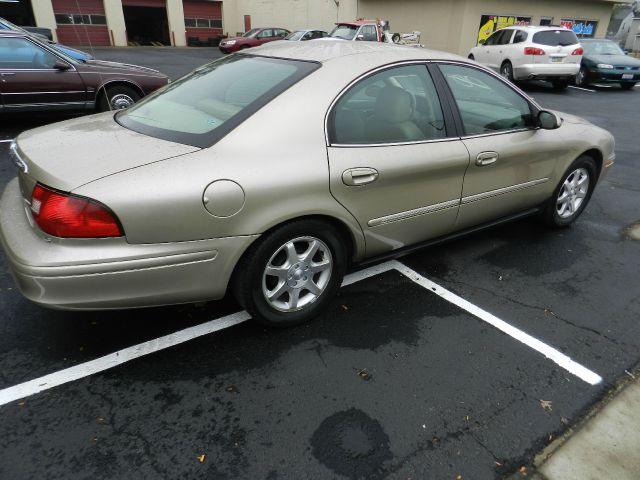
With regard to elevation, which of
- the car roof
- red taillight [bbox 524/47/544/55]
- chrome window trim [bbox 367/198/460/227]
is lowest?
red taillight [bbox 524/47/544/55]

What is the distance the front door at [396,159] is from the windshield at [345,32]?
15965 mm

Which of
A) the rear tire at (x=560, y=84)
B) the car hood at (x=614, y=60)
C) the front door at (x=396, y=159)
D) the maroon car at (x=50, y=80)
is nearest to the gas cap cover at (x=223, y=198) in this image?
the front door at (x=396, y=159)

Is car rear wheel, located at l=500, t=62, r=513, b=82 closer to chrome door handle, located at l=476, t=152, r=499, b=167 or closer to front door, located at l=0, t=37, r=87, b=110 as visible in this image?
front door, located at l=0, t=37, r=87, b=110

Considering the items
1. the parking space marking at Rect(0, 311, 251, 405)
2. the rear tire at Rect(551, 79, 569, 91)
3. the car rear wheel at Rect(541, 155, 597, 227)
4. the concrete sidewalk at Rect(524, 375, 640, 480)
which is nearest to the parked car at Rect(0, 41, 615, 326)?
the parking space marking at Rect(0, 311, 251, 405)

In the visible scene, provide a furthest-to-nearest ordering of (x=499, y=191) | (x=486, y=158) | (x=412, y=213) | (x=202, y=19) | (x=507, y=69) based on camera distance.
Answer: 1. (x=202, y=19)
2. (x=507, y=69)
3. (x=499, y=191)
4. (x=486, y=158)
5. (x=412, y=213)

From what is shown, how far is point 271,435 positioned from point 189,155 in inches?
55.2

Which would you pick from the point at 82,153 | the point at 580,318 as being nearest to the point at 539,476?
the point at 580,318

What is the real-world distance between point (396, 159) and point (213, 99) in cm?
118

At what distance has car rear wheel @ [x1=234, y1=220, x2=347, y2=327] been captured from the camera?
2635 millimetres

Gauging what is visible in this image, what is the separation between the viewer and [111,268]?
2.23m

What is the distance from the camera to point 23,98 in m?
6.92

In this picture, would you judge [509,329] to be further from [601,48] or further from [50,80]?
[601,48]

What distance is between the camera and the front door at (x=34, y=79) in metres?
6.82

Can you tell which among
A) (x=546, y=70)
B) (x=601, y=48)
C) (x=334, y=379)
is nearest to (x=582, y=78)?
(x=601, y=48)
